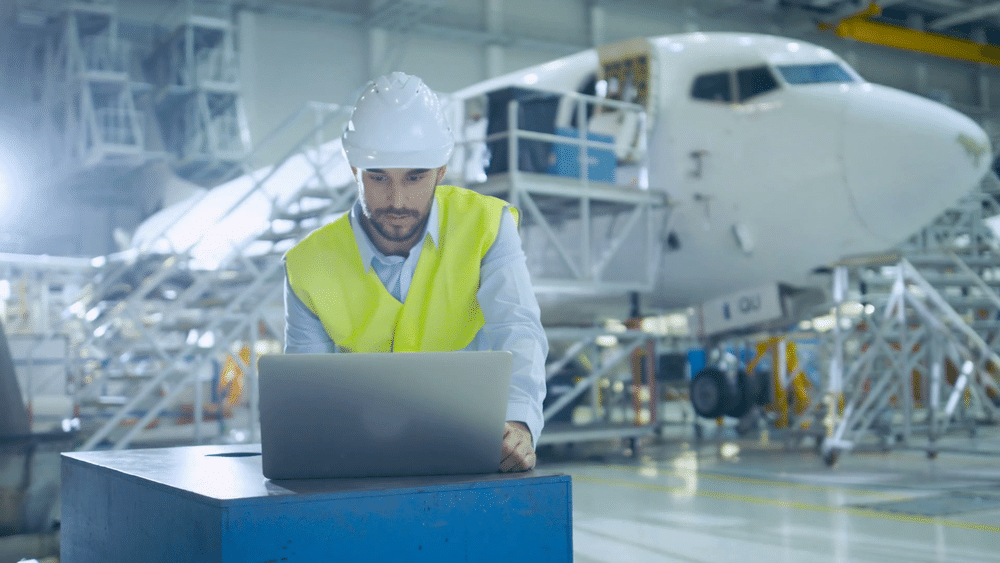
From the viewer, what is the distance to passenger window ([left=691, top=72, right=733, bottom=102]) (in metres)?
9.17

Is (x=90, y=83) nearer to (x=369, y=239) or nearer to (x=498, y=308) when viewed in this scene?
(x=369, y=239)

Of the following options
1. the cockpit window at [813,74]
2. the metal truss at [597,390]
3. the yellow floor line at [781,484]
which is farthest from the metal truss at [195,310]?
the cockpit window at [813,74]

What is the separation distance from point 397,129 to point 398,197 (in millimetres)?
180

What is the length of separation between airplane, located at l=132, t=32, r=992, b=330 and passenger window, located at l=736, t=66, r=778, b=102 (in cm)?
1

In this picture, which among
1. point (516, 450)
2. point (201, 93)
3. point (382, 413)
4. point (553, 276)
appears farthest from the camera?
point (201, 93)

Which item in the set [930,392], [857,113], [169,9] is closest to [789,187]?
[857,113]

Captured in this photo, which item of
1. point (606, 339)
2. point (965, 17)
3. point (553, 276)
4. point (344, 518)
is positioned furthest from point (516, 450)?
point (965, 17)

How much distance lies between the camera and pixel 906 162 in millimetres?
8039

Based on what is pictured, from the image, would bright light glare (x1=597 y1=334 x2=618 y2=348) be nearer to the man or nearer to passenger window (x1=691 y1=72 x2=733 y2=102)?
passenger window (x1=691 y1=72 x2=733 y2=102)

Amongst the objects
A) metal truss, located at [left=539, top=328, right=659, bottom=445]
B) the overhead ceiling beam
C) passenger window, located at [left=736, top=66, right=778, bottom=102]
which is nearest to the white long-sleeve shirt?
metal truss, located at [left=539, top=328, right=659, bottom=445]

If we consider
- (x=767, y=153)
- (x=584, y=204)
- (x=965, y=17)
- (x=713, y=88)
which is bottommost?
(x=584, y=204)

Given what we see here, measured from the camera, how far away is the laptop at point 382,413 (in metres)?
1.85

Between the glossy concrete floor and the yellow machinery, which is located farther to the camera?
the yellow machinery

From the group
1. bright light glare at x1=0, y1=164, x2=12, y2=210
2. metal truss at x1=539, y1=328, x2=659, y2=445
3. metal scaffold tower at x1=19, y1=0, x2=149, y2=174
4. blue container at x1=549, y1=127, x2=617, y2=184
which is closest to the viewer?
metal truss at x1=539, y1=328, x2=659, y2=445
